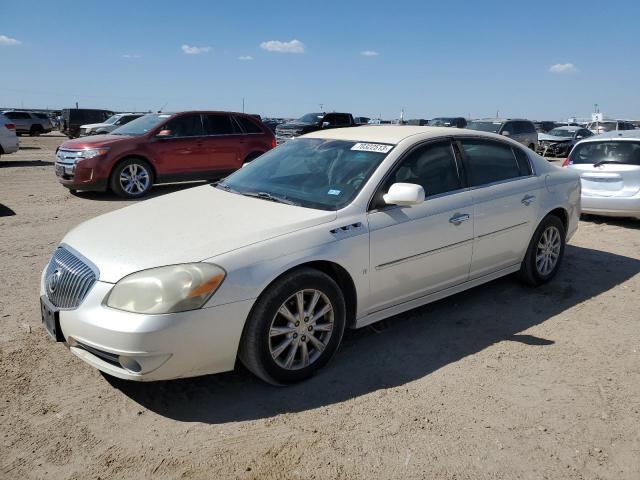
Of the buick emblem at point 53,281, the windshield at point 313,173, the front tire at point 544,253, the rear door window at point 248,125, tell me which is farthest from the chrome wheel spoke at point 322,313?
the rear door window at point 248,125

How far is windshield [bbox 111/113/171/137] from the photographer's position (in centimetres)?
1073

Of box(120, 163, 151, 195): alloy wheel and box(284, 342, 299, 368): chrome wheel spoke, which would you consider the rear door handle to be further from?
box(120, 163, 151, 195): alloy wheel

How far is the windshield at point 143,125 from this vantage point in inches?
422

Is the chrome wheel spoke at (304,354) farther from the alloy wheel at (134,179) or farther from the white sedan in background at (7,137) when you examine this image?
the white sedan in background at (7,137)

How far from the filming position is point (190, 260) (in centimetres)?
305

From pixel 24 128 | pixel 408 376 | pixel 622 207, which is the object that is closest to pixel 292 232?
pixel 408 376

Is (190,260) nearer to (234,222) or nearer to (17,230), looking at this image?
(234,222)

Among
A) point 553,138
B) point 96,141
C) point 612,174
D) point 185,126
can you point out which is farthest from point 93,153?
point 553,138

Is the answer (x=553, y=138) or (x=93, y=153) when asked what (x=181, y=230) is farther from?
(x=553, y=138)

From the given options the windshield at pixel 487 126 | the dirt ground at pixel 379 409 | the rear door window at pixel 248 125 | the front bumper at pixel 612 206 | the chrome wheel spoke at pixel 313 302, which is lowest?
the dirt ground at pixel 379 409

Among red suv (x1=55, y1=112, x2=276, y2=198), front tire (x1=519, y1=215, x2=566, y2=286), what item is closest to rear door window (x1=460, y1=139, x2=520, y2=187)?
front tire (x1=519, y1=215, x2=566, y2=286)

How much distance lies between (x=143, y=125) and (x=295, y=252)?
8.72 meters

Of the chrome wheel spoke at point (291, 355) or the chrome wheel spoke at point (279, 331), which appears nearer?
the chrome wheel spoke at point (279, 331)

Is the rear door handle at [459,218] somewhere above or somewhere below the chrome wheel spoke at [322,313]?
above
